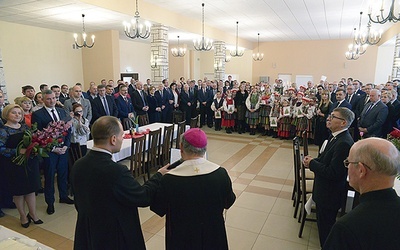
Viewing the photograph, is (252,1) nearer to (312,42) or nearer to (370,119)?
(370,119)

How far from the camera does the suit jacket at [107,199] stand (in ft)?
5.36

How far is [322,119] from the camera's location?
7129 millimetres

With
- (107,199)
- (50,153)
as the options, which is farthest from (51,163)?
(107,199)

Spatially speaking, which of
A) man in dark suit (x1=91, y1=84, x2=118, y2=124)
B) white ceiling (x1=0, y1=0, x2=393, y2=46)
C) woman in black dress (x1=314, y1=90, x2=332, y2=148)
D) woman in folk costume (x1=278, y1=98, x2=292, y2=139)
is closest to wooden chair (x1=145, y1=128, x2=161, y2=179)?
man in dark suit (x1=91, y1=84, x2=118, y2=124)

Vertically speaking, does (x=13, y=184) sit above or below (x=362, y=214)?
below

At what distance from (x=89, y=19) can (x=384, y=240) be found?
8.74m

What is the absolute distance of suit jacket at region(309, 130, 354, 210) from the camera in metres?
2.48

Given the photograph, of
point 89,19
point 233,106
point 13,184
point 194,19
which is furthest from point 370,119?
point 89,19

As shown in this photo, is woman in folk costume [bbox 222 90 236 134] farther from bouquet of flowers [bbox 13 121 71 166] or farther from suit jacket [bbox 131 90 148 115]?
bouquet of flowers [bbox 13 121 71 166]

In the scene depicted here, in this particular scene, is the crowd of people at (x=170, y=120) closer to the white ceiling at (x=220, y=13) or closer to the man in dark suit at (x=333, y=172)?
the man in dark suit at (x=333, y=172)

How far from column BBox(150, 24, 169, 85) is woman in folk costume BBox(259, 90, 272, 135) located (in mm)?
3265

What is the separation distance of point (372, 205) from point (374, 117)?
16.6ft

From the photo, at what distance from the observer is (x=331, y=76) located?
51.3ft

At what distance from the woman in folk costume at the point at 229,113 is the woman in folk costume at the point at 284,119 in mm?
1560
